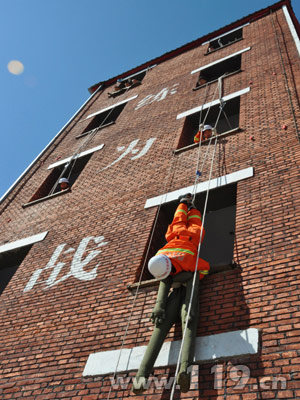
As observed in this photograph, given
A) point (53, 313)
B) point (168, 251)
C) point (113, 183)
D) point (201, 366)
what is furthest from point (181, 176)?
point (201, 366)

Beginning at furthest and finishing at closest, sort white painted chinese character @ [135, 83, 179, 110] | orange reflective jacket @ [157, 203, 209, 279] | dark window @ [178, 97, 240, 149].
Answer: white painted chinese character @ [135, 83, 179, 110] → dark window @ [178, 97, 240, 149] → orange reflective jacket @ [157, 203, 209, 279]

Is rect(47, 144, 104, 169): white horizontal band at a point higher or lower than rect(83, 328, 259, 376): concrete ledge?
higher

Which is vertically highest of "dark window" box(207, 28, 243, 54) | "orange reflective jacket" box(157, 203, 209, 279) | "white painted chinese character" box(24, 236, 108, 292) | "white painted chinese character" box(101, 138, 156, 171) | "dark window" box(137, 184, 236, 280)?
"dark window" box(207, 28, 243, 54)

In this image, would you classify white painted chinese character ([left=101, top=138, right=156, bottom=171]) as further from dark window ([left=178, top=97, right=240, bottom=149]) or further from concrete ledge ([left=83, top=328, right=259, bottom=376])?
concrete ledge ([left=83, top=328, right=259, bottom=376])

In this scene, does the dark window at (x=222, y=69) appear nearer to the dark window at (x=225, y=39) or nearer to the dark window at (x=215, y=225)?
the dark window at (x=225, y=39)

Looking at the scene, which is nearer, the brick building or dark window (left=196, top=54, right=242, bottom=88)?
the brick building

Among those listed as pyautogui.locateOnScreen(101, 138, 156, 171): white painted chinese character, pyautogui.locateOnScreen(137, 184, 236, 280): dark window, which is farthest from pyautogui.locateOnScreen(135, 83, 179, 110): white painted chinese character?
pyautogui.locateOnScreen(137, 184, 236, 280): dark window

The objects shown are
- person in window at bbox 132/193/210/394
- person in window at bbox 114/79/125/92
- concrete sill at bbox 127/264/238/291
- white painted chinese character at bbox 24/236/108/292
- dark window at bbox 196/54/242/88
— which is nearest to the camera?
person in window at bbox 132/193/210/394

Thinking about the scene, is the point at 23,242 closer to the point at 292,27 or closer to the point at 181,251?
the point at 181,251

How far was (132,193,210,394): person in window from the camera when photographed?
3.45 metres

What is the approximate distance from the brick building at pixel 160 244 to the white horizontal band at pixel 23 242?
31mm

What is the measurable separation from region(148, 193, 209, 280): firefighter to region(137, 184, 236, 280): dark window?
1.52 ft

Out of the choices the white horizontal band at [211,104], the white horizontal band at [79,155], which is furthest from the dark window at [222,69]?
the white horizontal band at [79,155]

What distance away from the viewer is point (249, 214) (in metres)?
5.05
